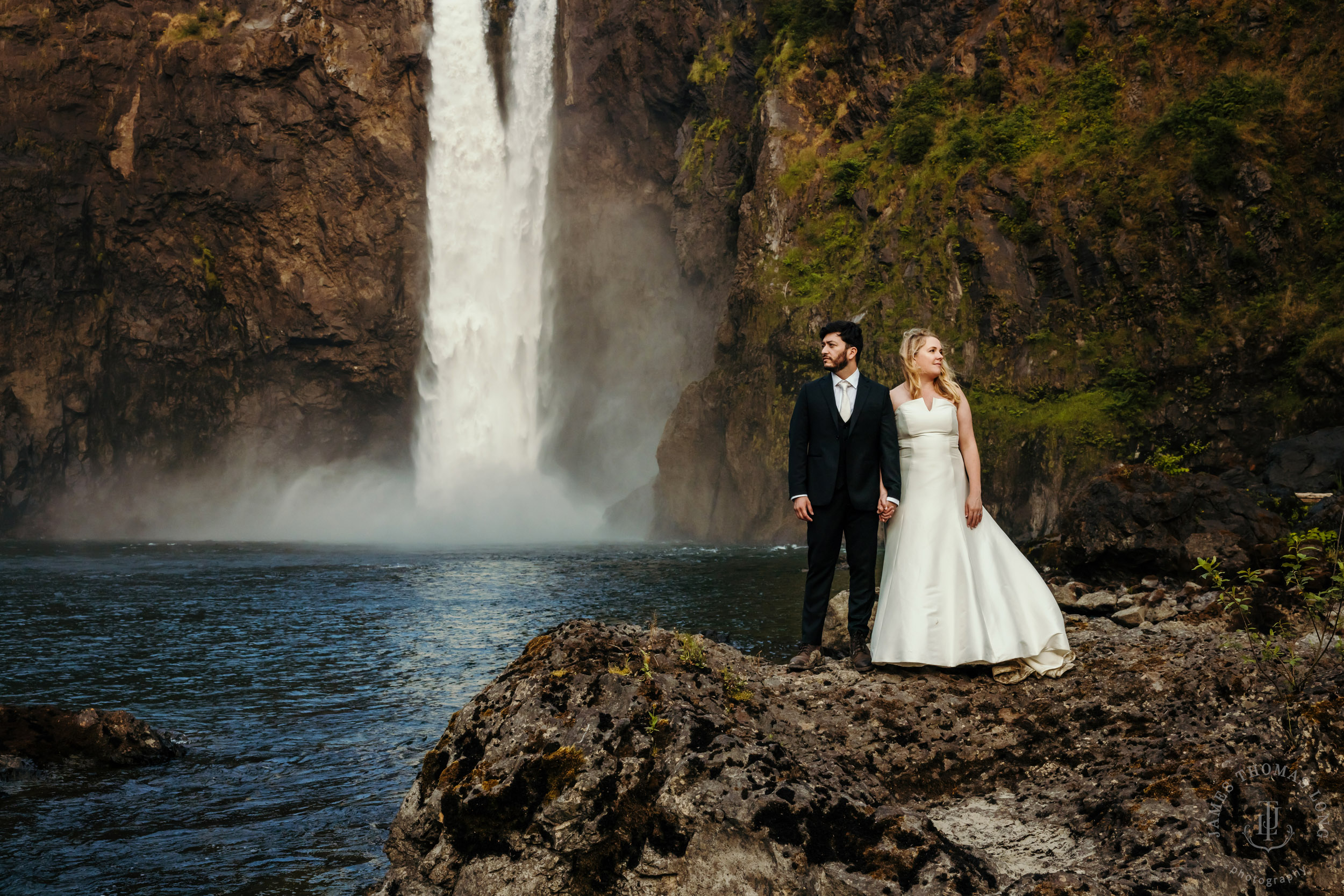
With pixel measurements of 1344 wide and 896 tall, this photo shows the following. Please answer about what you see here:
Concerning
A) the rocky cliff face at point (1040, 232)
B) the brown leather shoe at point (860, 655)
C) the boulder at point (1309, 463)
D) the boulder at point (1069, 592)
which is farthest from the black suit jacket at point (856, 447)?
the rocky cliff face at point (1040, 232)

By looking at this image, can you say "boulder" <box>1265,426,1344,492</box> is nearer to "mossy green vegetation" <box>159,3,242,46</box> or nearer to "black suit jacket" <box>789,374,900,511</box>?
"black suit jacket" <box>789,374,900,511</box>

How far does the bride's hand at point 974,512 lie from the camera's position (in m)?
6.55

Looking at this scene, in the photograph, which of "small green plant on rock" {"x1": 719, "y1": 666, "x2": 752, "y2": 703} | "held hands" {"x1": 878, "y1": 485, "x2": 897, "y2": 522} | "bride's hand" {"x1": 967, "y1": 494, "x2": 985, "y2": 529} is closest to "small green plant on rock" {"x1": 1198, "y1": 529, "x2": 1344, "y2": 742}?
"bride's hand" {"x1": 967, "y1": 494, "x2": 985, "y2": 529}

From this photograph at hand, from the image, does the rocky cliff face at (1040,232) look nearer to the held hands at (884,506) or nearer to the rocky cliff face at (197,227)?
the held hands at (884,506)

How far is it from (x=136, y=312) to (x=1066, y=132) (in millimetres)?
45945

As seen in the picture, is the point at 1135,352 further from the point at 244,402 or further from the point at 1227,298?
the point at 244,402

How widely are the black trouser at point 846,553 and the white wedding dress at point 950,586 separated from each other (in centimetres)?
22

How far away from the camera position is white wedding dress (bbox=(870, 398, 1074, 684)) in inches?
244

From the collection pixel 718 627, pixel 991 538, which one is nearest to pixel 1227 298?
pixel 718 627

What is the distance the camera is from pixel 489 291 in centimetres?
4941

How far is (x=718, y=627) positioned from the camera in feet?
50.3

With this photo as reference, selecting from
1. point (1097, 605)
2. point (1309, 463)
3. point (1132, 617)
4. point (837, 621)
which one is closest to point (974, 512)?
point (1132, 617)

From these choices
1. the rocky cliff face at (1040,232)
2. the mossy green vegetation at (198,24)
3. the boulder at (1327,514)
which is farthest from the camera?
the mossy green vegetation at (198,24)

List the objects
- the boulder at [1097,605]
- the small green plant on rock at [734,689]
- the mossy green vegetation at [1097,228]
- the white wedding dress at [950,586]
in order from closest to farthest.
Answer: the small green plant on rock at [734,689] → the white wedding dress at [950,586] → the boulder at [1097,605] → the mossy green vegetation at [1097,228]
